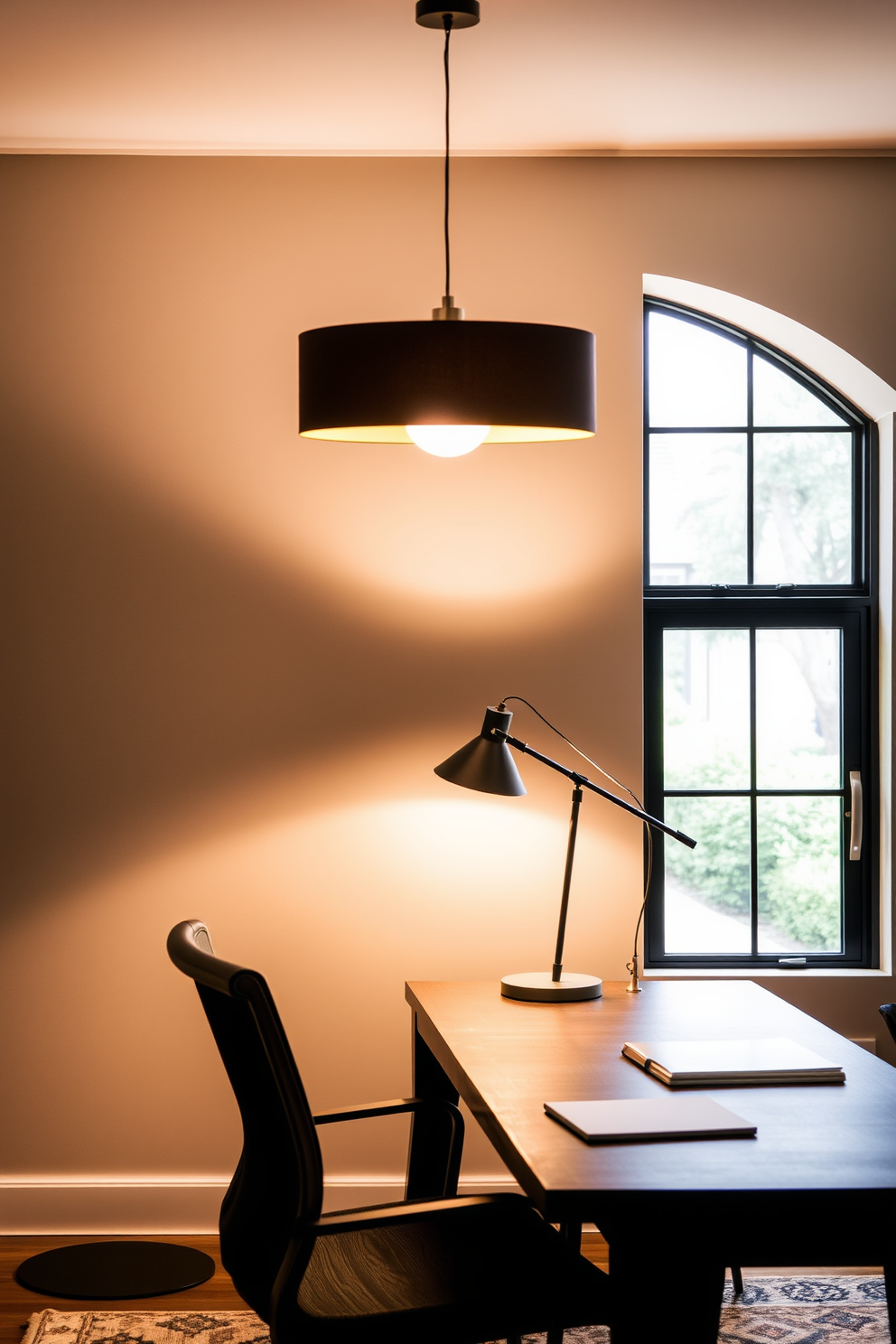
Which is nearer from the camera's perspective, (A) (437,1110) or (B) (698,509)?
(A) (437,1110)

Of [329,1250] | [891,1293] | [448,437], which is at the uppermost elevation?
[448,437]

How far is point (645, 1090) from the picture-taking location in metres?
2.21

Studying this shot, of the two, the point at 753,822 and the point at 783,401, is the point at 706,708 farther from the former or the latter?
the point at 783,401

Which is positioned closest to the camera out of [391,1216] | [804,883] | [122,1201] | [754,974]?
[391,1216]

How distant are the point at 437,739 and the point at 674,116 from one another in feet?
5.73

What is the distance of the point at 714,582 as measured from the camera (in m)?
3.81

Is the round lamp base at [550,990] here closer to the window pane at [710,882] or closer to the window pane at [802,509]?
the window pane at [710,882]

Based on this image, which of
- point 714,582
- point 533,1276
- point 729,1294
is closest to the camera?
point 533,1276

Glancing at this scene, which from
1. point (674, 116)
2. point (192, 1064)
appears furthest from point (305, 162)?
point (192, 1064)

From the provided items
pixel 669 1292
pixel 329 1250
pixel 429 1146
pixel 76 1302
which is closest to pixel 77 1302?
pixel 76 1302

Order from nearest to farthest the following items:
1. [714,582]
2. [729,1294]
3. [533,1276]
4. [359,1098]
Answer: [533,1276] → [729,1294] → [359,1098] → [714,582]

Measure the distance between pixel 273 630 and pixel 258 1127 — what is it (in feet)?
5.86

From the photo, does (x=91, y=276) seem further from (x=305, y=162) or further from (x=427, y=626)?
(x=427, y=626)

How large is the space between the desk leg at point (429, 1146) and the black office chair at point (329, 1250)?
1.03 ft
